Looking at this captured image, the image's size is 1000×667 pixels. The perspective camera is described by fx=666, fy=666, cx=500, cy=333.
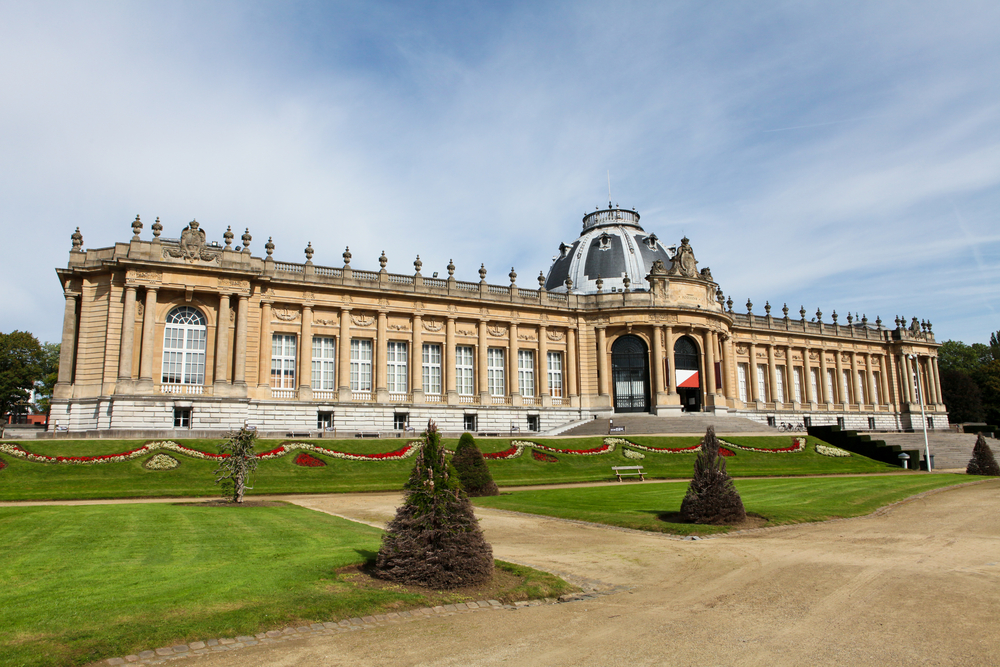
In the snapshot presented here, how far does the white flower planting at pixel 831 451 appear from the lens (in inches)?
1849

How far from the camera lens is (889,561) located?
13133mm

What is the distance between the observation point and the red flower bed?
115ft

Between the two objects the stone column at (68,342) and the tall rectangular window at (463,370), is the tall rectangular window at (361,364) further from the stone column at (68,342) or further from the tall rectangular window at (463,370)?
the stone column at (68,342)

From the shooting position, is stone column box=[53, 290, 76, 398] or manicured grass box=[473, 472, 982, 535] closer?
manicured grass box=[473, 472, 982, 535]

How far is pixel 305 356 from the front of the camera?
47781 millimetres

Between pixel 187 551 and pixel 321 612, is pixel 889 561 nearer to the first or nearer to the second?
pixel 321 612

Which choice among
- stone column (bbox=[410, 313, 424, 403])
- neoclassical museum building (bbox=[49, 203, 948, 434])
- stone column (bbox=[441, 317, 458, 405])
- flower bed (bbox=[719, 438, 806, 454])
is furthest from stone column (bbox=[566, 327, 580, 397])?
flower bed (bbox=[719, 438, 806, 454])

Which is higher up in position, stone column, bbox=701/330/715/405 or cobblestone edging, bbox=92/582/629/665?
stone column, bbox=701/330/715/405

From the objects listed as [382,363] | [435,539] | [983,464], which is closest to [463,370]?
[382,363]

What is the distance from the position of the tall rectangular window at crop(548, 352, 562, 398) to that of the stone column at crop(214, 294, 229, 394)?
2663 cm

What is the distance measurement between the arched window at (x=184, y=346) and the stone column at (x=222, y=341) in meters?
1.02

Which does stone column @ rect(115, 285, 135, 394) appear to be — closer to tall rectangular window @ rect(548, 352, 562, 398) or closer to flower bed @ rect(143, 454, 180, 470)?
flower bed @ rect(143, 454, 180, 470)

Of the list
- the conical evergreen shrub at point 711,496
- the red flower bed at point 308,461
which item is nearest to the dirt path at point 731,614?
the conical evergreen shrub at point 711,496

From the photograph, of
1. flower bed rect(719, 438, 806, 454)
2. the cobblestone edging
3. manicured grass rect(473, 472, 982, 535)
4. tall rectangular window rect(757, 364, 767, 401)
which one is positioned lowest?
manicured grass rect(473, 472, 982, 535)
